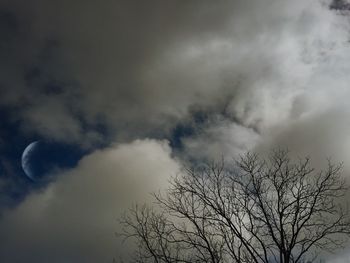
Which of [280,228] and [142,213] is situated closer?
[280,228]

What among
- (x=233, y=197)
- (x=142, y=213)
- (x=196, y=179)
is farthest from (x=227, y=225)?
(x=142, y=213)

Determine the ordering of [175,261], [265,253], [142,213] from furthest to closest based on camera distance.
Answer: [142,213]
[175,261]
[265,253]

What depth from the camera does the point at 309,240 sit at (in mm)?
15680

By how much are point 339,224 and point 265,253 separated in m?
2.91

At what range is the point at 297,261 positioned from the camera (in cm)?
1522

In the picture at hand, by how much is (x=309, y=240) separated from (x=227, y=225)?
282 cm

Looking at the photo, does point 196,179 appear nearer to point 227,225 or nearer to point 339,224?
point 227,225

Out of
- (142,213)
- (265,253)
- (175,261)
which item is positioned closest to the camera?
(265,253)

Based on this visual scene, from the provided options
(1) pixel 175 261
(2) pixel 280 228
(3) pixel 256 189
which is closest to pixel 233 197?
(3) pixel 256 189

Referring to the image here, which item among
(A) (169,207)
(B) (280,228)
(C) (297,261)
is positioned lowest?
(C) (297,261)

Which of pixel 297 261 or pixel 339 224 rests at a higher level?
pixel 339 224

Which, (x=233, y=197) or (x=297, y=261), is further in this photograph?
(x=233, y=197)

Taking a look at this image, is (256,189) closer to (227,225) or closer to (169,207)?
(227,225)

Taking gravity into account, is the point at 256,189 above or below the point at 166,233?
above
